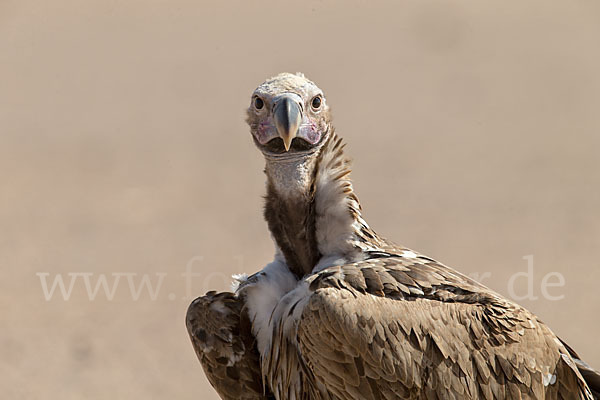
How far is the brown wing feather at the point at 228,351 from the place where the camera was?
541 cm

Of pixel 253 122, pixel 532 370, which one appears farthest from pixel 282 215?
pixel 532 370

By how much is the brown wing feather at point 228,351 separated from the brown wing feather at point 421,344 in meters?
0.74

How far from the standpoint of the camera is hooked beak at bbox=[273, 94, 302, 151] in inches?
199

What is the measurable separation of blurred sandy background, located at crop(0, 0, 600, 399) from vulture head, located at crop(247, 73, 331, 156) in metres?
6.60

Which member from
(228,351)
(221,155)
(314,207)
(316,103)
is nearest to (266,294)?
(228,351)

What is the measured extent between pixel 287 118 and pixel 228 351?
140cm

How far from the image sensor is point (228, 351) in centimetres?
542

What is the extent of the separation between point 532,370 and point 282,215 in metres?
1.64

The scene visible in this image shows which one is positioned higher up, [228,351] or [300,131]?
[300,131]

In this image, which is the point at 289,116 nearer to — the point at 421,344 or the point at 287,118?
the point at 287,118

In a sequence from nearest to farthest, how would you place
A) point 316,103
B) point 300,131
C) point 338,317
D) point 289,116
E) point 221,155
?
point 338,317, point 289,116, point 300,131, point 316,103, point 221,155

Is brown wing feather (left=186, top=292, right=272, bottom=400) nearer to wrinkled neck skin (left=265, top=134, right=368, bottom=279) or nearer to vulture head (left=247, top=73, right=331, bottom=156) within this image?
wrinkled neck skin (left=265, top=134, right=368, bottom=279)

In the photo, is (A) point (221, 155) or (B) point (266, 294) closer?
(B) point (266, 294)

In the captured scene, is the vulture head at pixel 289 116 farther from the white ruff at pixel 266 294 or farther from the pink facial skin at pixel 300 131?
the white ruff at pixel 266 294
